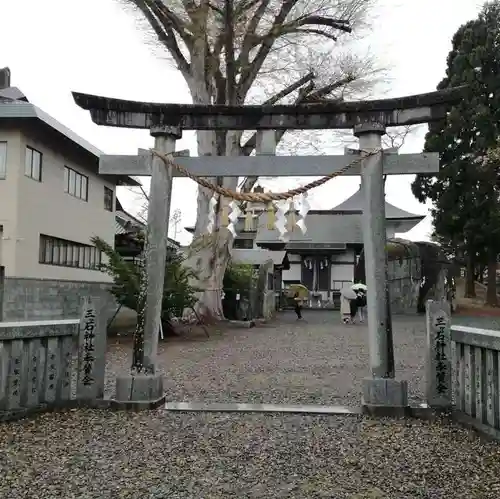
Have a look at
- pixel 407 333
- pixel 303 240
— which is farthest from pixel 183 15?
pixel 303 240

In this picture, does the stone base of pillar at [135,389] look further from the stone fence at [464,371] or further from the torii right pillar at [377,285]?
the stone fence at [464,371]

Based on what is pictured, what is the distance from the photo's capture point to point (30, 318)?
44.7 feet

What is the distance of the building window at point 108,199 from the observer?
899 inches

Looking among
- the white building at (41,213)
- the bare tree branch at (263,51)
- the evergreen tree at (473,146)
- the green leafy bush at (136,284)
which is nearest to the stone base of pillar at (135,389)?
the white building at (41,213)

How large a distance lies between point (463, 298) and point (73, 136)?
24276mm

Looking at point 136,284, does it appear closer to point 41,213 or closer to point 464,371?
point 41,213

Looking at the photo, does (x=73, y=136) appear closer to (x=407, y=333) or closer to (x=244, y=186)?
(x=244, y=186)

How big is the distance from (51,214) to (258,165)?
12491 millimetres

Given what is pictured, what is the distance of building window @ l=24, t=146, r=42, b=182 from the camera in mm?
16016

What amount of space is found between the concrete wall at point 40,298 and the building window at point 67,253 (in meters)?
1.47

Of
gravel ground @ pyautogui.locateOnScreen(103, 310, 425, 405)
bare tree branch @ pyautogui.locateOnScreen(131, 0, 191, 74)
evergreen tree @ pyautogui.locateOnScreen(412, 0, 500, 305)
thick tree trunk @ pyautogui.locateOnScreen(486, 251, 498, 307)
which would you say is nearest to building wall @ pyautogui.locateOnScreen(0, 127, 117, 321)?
gravel ground @ pyautogui.locateOnScreen(103, 310, 425, 405)

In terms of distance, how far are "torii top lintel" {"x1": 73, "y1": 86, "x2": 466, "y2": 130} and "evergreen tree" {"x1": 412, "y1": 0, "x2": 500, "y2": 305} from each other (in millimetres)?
20877

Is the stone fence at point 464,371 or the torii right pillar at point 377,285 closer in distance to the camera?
the stone fence at point 464,371

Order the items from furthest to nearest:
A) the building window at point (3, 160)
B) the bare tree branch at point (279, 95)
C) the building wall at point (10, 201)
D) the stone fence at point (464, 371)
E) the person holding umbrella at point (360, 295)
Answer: the person holding umbrella at point (360, 295) → the bare tree branch at point (279, 95) → the building window at point (3, 160) → the building wall at point (10, 201) → the stone fence at point (464, 371)
